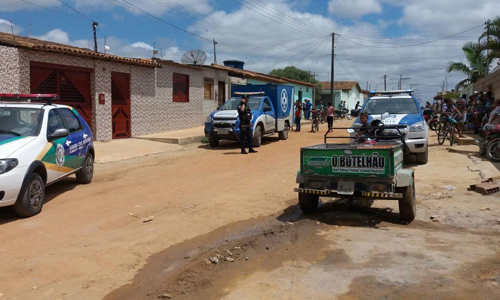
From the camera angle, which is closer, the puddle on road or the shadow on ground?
the puddle on road

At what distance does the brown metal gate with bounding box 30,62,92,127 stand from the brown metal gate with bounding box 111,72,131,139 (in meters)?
1.21

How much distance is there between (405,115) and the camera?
10.8 m

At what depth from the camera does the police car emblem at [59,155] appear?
6.88 meters

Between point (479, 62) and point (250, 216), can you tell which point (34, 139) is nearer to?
point (250, 216)

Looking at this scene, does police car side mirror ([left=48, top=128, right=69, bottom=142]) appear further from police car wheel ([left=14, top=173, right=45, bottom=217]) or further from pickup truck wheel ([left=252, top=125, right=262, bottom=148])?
pickup truck wheel ([left=252, top=125, right=262, bottom=148])

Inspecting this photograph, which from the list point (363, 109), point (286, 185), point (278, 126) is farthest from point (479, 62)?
point (286, 185)

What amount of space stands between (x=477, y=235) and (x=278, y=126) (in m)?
12.2

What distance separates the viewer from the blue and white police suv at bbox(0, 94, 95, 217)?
5.61 m

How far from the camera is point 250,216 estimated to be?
248 inches

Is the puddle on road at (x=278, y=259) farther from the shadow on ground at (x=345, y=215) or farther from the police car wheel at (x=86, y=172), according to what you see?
the police car wheel at (x=86, y=172)

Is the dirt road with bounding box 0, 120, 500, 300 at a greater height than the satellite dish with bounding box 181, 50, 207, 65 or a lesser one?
lesser

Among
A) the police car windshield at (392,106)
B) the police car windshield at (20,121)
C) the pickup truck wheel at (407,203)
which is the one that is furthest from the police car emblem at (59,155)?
the police car windshield at (392,106)

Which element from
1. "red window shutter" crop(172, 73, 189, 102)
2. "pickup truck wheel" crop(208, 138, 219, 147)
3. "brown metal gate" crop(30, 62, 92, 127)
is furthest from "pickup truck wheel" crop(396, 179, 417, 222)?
"red window shutter" crop(172, 73, 189, 102)

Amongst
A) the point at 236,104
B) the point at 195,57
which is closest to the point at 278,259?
the point at 236,104
